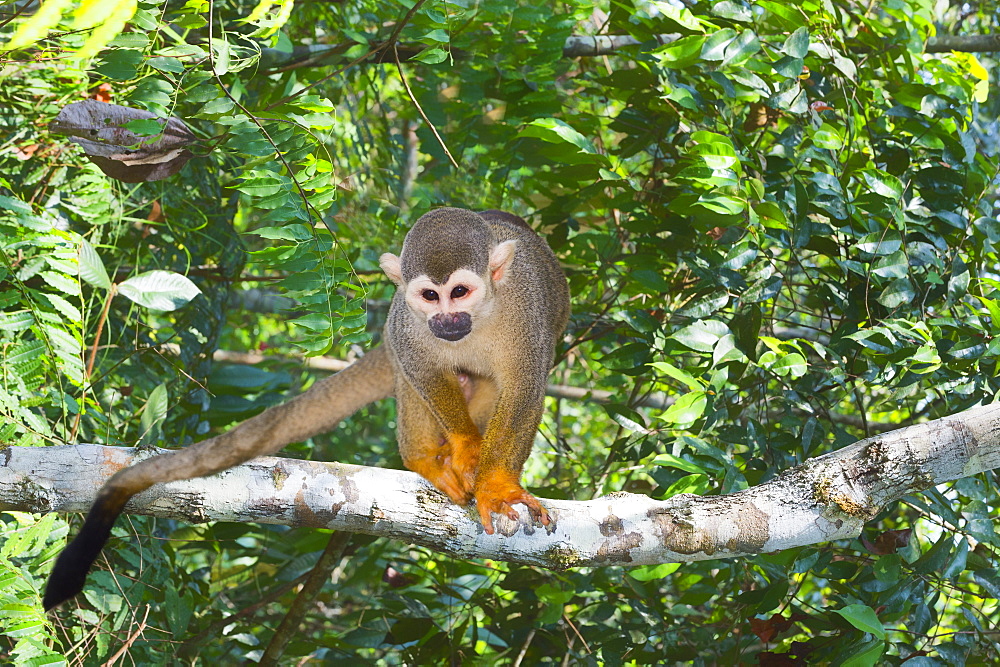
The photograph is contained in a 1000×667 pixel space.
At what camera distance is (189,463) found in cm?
212

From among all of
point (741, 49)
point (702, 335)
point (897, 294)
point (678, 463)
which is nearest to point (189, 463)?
point (678, 463)

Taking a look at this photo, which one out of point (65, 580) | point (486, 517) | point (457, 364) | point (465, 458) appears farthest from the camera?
point (457, 364)

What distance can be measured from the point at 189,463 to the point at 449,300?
40.3 inches

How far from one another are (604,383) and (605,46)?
1.71m

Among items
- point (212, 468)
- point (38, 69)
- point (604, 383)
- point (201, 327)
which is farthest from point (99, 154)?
point (604, 383)

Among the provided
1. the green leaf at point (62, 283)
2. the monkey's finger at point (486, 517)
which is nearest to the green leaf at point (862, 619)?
the monkey's finger at point (486, 517)

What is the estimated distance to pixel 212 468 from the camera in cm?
217

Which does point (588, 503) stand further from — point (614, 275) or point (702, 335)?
point (614, 275)

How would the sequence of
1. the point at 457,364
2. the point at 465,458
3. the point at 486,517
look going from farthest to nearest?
the point at 457,364
the point at 465,458
the point at 486,517

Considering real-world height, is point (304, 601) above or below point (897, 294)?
below

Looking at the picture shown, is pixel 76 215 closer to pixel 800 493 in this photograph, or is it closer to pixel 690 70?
pixel 690 70

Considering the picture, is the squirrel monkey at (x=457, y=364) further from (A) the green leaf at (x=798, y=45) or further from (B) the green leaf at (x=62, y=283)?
(A) the green leaf at (x=798, y=45)

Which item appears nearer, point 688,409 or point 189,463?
→ point 189,463

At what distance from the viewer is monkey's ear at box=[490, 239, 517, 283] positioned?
116 inches
